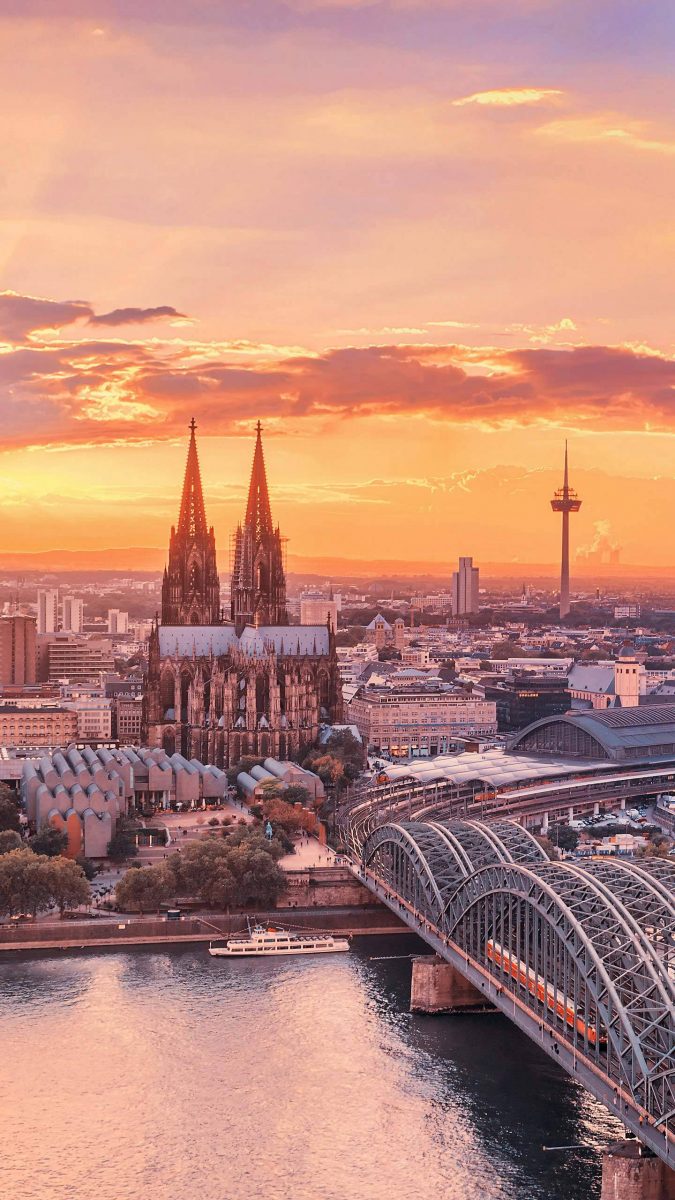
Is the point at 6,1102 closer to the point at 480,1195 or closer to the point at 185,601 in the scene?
the point at 480,1195

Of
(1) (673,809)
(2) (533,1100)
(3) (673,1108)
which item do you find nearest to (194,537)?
(1) (673,809)

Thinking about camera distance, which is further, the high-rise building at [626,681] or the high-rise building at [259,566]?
the high-rise building at [626,681]

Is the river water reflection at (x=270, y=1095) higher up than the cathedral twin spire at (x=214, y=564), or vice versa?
the cathedral twin spire at (x=214, y=564)

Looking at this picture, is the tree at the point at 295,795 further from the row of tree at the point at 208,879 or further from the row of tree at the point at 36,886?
the row of tree at the point at 36,886

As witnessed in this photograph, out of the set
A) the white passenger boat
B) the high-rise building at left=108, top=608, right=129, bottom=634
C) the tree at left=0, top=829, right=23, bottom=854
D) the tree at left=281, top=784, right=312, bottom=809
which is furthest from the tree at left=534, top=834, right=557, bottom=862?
the high-rise building at left=108, top=608, right=129, bottom=634

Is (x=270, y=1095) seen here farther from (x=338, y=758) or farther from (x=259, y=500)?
(x=259, y=500)

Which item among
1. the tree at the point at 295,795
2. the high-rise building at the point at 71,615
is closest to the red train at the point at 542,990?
the tree at the point at 295,795

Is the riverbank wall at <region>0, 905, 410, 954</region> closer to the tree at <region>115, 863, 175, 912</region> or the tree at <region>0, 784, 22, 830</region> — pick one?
the tree at <region>115, 863, 175, 912</region>
